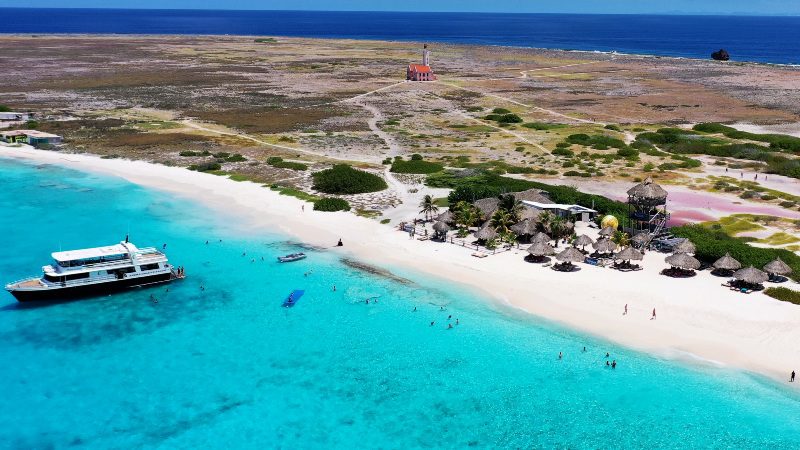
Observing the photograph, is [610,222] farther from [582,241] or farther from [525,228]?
[525,228]

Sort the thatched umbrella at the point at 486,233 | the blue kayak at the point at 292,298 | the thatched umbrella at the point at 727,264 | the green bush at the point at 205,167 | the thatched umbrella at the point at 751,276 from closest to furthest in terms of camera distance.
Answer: the thatched umbrella at the point at 751,276 → the blue kayak at the point at 292,298 → the thatched umbrella at the point at 727,264 → the thatched umbrella at the point at 486,233 → the green bush at the point at 205,167

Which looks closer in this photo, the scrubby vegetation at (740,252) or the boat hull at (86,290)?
the boat hull at (86,290)

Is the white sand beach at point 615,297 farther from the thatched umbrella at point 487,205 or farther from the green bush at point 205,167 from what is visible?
the green bush at point 205,167

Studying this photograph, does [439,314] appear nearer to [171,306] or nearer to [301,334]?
[301,334]

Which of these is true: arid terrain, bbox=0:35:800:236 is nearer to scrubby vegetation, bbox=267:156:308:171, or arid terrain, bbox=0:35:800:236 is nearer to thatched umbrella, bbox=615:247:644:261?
scrubby vegetation, bbox=267:156:308:171

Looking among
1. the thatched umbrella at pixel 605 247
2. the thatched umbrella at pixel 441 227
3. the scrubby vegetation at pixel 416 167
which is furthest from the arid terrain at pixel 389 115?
the thatched umbrella at pixel 605 247

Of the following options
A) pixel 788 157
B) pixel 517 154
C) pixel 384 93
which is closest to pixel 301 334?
pixel 517 154

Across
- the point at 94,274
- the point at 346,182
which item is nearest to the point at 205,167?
the point at 346,182

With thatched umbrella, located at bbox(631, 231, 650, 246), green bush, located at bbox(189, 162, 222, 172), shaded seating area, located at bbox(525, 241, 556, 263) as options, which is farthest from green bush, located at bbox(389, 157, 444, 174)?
thatched umbrella, located at bbox(631, 231, 650, 246)
